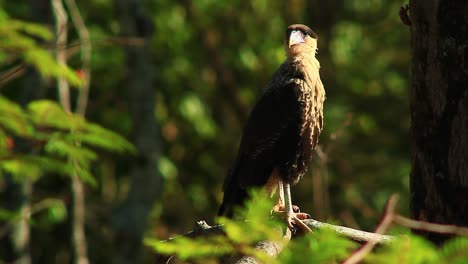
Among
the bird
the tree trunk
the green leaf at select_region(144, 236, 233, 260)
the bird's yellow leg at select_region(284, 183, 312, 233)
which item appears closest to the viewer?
the green leaf at select_region(144, 236, 233, 260)

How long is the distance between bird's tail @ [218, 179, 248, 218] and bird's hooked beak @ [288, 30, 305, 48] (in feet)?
2.70

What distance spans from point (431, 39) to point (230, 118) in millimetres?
10144

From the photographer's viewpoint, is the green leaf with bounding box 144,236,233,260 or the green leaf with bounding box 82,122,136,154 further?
the green leaf with bounding box 82,122,136,154

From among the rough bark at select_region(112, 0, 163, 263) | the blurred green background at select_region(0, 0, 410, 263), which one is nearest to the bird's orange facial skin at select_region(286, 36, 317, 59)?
the rough bark at select_region(112, 0, 163, 263)

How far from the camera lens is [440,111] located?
3.27 meters

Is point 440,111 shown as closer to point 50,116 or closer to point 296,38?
point 50,116

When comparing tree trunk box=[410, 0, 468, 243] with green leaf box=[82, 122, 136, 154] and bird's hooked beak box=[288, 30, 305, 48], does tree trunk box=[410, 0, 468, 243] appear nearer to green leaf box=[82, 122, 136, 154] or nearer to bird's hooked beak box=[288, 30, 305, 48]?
green leaf box=[82, 122, 136, 154]

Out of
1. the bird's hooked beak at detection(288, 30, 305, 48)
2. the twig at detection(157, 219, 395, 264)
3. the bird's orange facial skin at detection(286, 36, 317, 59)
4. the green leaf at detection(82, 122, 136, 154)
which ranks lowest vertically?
the twig at detection(157, 219, 395, 264)

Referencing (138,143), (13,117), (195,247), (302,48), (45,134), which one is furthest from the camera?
(138,143)

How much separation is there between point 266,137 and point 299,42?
57 centimetres

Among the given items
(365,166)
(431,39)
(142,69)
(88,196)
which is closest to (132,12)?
(142,69)

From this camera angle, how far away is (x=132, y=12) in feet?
31.2

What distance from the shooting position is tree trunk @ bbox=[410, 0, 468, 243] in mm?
3207

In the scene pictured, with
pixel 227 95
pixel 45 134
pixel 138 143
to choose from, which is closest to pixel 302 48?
pixel 45 134
